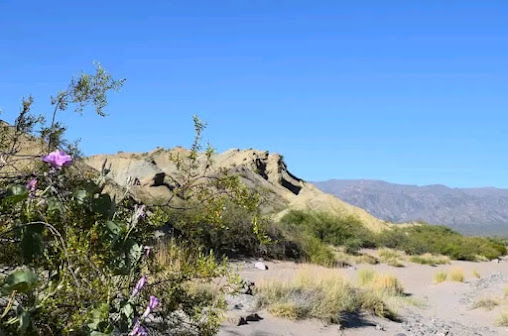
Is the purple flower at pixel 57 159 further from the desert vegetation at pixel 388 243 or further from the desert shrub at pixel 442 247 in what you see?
the desert shrub at pixel 442 247

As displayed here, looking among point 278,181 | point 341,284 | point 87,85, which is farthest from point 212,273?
point 278,181

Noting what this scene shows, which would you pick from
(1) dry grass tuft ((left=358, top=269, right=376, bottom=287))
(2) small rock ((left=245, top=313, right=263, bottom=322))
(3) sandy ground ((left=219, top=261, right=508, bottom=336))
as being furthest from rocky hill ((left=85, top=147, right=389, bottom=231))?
(2) small rock ((left=245, top=313, right=263, bottom=322))

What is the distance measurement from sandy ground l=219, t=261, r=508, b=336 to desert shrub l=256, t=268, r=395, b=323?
0.76ft

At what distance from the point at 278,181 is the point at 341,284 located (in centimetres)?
4775

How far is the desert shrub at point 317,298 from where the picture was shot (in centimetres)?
1006

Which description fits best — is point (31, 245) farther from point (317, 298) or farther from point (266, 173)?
point (266, 173)

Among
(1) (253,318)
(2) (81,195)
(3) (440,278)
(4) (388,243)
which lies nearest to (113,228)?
(2) (81,195)

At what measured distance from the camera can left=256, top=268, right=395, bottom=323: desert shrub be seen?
10.1 m

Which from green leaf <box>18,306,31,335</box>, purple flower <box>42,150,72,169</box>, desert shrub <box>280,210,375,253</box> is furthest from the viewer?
desert shrub <box>280,210,375,253</box>

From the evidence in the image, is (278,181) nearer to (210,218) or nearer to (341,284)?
(341,284)

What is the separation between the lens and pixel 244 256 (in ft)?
65.9

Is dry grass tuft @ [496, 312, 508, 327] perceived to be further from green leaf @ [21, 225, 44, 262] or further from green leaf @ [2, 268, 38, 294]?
green leaf @ [2, 268, 38, 294]

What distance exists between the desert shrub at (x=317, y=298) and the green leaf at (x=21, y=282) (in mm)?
7408

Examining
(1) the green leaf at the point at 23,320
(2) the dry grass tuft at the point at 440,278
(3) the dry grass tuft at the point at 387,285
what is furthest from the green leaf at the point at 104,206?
(2) the dry grass tuft at the point at 440,278
